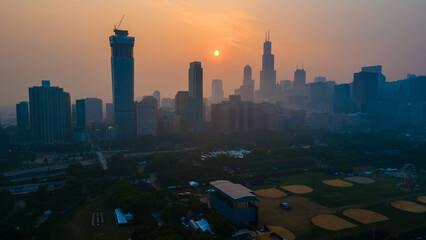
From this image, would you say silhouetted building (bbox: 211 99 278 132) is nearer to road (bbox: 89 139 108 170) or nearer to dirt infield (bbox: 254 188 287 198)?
road (bbox: 89 139 108 170)

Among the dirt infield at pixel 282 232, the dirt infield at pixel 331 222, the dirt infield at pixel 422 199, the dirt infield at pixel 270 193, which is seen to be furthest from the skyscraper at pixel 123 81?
the dirt infield at pixel 422 199

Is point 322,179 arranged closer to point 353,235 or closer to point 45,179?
point 353,235

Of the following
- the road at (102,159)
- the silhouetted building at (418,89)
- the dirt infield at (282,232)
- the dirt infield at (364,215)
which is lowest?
the dirt infield at (282,232)

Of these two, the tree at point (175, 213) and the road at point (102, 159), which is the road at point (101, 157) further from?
the tree at point (175, 213)

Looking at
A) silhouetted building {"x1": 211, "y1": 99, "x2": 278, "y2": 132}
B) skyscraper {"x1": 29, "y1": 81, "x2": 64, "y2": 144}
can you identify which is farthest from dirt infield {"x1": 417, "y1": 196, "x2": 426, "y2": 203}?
skyscraper {"x1": 29, "y1": 81, "x2": 64, "y2": 144}

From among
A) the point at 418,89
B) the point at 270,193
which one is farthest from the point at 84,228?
the point at 418,89

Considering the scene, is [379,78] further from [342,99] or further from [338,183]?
[338,183]

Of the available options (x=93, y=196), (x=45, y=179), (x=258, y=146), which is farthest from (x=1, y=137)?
(x=258, y=146)
